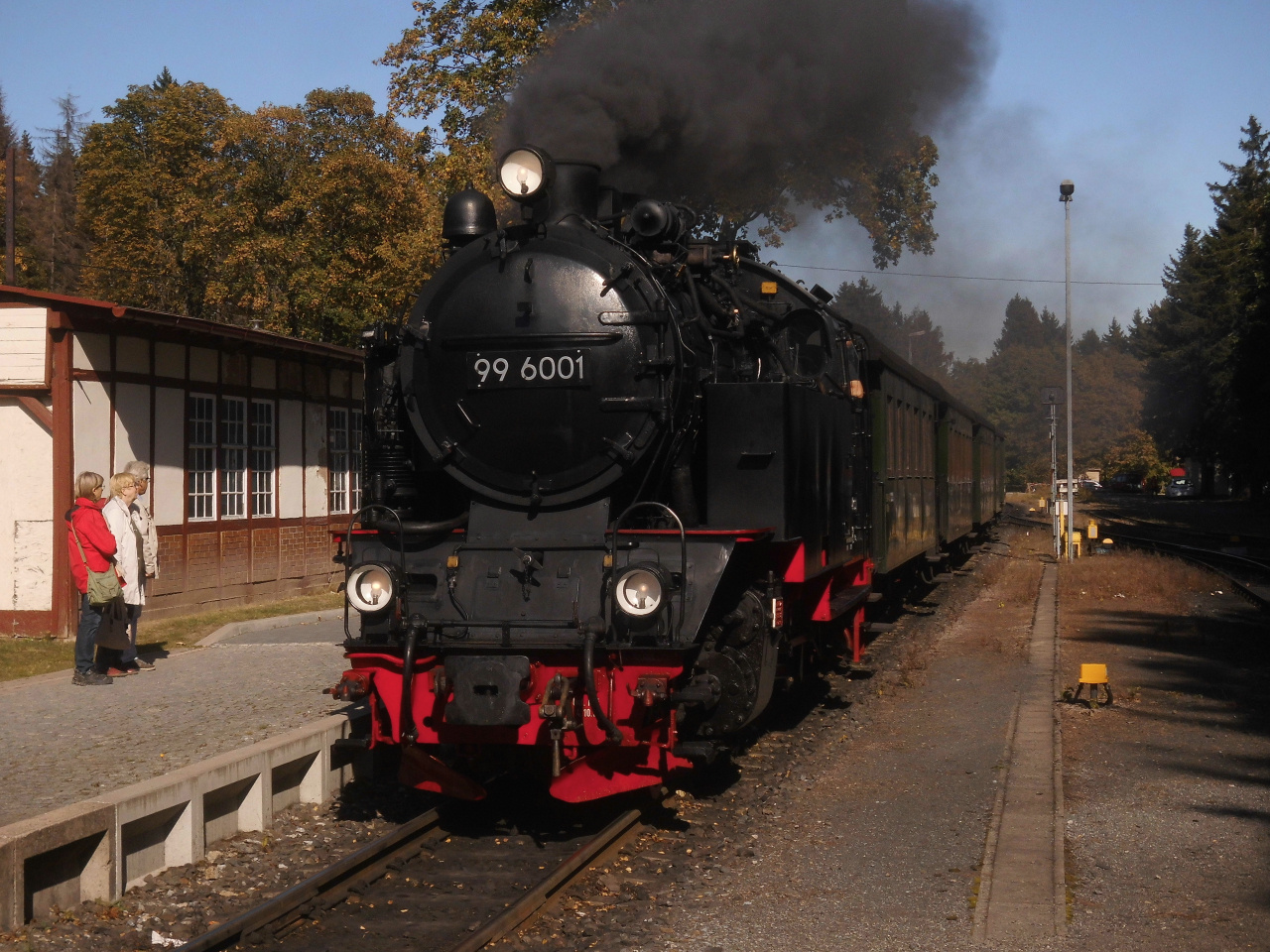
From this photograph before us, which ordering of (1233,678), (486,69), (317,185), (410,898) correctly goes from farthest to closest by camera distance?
(317,185)
(486,69)
(1233,678)
(410,898)

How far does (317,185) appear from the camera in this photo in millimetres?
20750

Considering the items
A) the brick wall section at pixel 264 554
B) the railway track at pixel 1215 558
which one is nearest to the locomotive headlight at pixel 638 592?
the brick wall section at pixel 264 554

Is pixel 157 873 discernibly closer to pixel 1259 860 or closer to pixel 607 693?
pixel 607 693

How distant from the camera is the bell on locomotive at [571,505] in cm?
548

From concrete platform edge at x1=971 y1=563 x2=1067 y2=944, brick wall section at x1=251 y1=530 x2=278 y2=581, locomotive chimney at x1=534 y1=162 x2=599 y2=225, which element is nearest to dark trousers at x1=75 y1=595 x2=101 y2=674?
locomotive chimney at x1=534 y1=162 x2=599 y2=225

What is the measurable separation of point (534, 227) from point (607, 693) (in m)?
2.37

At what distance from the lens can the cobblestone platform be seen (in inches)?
236

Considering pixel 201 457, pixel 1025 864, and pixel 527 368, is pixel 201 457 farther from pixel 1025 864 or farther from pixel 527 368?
pixel 1025 864

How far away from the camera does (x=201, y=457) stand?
13578mm

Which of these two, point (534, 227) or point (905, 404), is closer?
point (534, 227)

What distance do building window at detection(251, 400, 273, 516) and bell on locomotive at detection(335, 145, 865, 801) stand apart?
848 cm

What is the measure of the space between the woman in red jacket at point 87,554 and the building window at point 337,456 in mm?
7460

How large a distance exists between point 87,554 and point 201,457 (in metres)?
4.98

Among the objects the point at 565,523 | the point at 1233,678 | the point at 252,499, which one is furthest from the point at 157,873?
the point at 252,499
